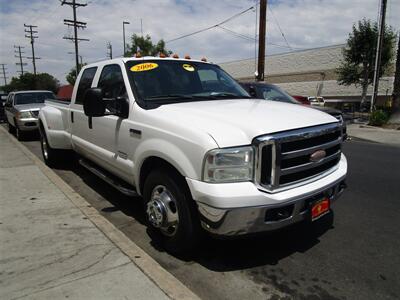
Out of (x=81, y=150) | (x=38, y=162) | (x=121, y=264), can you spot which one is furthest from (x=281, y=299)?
(x=38, y=162)

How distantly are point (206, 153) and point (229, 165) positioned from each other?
199 millimetres

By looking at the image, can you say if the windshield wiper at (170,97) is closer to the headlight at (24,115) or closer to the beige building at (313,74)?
the headlight at (24,115)

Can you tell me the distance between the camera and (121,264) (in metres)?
3.03

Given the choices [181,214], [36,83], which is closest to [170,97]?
[181,214]

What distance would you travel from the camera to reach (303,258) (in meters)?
3.33

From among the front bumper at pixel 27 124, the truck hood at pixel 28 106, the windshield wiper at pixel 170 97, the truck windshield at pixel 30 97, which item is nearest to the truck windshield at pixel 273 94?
the windshield wiper at pixel 170 97

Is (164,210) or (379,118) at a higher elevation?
(164,210)

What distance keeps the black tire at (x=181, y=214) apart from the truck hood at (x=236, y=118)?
499 millimetres

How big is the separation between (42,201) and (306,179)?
3.49 m

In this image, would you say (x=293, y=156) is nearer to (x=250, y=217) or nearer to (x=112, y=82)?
(x=250, y=217)

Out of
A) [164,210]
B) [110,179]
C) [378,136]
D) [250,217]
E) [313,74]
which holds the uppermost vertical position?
[313,74]

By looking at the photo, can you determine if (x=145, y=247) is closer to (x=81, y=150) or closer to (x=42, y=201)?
(x=42, y=201)

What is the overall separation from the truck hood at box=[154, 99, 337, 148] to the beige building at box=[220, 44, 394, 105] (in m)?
34.2

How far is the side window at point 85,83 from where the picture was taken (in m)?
5.12
